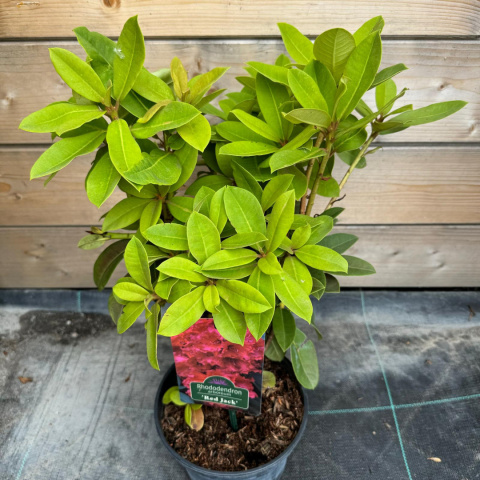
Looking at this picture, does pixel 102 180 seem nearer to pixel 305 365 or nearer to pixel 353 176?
pixel 305 365

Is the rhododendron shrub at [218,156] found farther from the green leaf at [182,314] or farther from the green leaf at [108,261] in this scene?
the green leaf at [108,261]

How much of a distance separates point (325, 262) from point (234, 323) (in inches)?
6.8

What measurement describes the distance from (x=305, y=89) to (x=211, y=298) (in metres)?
0.34

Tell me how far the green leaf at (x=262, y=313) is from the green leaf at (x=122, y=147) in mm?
246

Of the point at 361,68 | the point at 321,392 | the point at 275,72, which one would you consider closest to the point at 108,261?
the point at 275,72

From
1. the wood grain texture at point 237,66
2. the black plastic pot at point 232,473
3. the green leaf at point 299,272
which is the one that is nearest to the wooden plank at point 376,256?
the wood grain texture at point 237,66

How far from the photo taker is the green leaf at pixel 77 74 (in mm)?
583

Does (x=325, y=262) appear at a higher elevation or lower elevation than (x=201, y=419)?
higher

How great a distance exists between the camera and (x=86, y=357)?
4.59ft

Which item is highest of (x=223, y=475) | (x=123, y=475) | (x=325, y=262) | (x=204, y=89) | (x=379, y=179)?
(x=204, y=89)

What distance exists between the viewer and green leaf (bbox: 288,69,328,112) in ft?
1.93

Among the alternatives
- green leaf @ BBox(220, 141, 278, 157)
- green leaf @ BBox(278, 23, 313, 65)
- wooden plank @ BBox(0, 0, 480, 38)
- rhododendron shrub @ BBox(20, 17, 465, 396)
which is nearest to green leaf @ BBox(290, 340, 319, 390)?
rhododendron shrub @ BBox(20, 17, 465, 396)

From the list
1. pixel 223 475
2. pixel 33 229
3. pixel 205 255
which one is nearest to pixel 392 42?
pixel 205 255

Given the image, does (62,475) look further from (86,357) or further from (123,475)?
(86,357)
